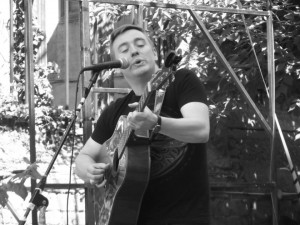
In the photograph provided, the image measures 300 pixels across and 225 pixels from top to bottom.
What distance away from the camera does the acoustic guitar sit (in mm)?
2457

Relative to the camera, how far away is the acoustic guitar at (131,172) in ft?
8.06

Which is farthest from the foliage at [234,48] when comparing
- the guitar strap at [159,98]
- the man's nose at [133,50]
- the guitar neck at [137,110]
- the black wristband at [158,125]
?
the black wristband at [158,125]

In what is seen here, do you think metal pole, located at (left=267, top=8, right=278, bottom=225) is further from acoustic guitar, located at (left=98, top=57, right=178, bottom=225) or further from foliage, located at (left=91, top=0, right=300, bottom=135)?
acoustic guitar, located at (left=98, top=57, right=178, bottom=225)

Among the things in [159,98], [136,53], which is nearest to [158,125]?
[159,98]

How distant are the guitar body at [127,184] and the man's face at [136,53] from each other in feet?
0.73

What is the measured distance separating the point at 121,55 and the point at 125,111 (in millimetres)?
239

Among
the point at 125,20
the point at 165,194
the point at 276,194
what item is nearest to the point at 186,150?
the point at 165,194

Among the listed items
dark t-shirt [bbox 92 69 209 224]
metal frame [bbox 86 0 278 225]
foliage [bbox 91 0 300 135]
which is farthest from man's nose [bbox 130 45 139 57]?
foliage [bbox 91 0 300 135]

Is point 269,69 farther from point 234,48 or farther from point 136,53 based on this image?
point 136,53

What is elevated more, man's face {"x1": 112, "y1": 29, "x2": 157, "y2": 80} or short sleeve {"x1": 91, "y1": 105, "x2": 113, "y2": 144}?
man's face {"x1": 112, "y1": 29, "x2": 157, "y2": 80}

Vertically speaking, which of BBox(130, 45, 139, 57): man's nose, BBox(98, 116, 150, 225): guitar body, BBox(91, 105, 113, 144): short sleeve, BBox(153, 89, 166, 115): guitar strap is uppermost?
BBox(130, 45, 139, 57): man's nose

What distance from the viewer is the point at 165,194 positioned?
251cm

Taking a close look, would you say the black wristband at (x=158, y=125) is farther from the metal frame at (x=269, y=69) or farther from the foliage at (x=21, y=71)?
the foliage at (x=21, y=71)

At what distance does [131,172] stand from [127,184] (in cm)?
5
